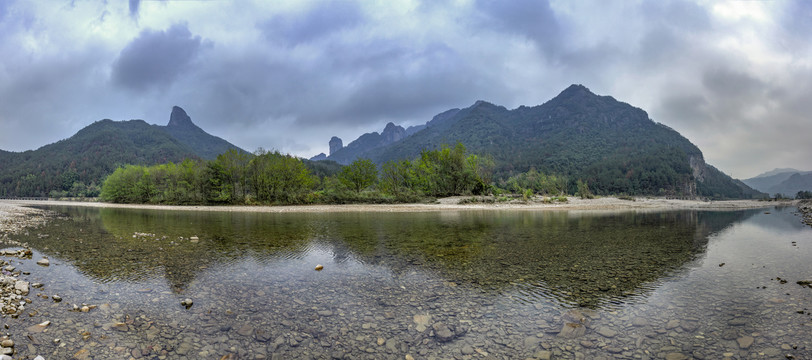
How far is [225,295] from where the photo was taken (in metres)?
7.91

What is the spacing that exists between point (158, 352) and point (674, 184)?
141478 mm

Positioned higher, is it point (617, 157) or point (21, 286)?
point (617, 157)

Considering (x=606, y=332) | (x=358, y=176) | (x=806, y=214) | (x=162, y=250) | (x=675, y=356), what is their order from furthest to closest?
(x=358, y=176) → (x=806, y=214) → (x=162, y=250) → (x=606, y=332) → (x=675, y=356)

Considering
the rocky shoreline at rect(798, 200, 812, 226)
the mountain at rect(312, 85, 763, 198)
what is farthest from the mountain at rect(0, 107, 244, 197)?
the rocky shoreline at rect(798, 200, 812, 226)

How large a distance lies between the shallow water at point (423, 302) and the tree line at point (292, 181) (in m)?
37.6

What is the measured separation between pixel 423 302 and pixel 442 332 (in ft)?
5.27

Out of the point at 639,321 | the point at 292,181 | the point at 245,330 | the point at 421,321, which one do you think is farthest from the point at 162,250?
the point at 292,181

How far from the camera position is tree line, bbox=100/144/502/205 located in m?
51.3

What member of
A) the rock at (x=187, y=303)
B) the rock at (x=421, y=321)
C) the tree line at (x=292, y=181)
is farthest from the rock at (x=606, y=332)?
the tree line at (x=292, y=181)

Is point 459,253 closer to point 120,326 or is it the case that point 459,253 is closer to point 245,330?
point 245,330

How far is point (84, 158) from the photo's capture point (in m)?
143

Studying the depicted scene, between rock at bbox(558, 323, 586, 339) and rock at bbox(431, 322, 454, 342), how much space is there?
195 centimetres

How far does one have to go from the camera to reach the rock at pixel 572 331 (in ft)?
18.2

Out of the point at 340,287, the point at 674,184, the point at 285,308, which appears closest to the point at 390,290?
the point at 340,287
